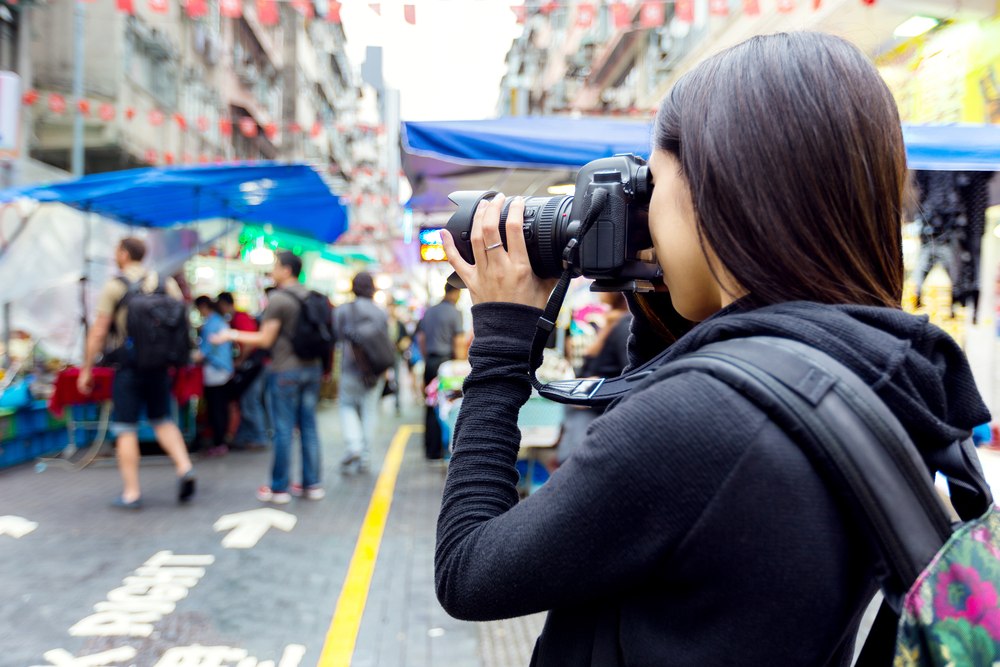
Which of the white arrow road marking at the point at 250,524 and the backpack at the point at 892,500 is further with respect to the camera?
the white arrow road marking at the point at 250,524

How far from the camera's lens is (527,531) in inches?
29.3

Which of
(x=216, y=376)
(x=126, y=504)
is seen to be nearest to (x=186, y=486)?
(x=126, y=504)

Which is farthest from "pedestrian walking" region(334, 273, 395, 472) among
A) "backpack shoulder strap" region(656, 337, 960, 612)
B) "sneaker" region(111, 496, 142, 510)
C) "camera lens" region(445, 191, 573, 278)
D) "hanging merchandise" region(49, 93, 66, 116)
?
"hanging merchandise" region(49, 93, 66, 116)

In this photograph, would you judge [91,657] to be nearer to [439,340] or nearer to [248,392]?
[439,340]

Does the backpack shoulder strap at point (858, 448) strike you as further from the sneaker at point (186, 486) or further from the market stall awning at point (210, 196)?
the market stall awning at point (210, 196)

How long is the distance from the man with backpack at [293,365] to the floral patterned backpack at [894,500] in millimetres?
4951

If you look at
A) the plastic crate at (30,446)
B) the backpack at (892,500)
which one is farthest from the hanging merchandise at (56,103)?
the backpack at (892,500)

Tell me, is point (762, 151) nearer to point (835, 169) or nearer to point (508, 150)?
point (835, 169)

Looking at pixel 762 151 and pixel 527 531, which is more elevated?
pixel 762 151

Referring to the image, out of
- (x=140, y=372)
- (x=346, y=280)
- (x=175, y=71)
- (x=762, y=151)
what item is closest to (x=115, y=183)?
(x=140, y=372)

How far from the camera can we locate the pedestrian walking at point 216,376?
719 centimetres

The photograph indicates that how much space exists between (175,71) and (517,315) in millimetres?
18435

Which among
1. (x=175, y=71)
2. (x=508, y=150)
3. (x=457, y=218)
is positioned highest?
(x=175, y=71)

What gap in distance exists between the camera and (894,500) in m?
0.64
